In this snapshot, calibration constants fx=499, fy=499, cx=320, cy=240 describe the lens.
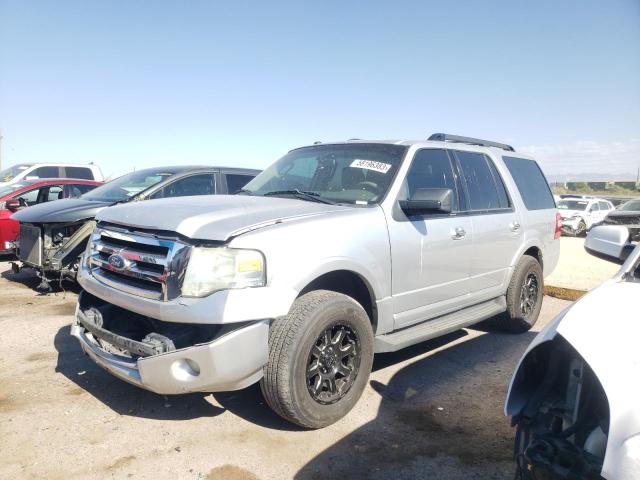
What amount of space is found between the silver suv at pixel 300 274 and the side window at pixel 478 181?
0.02 meters

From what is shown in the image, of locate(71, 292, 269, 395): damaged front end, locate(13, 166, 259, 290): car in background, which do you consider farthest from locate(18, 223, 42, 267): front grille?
locate(71, 292, 269, 395): damaged front end

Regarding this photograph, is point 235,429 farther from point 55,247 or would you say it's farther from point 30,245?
point 30,245

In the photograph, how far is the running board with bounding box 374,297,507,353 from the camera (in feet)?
12.2

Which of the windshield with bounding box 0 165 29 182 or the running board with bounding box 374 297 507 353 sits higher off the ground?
the windshield with bounding box 0 165 29 182

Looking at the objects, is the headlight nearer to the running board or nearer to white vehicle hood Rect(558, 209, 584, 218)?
the running board

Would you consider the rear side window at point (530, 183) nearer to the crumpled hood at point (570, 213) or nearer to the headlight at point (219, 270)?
the headlight at point (219, 270)

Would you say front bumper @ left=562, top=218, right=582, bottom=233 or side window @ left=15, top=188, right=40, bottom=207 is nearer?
side window @ left=15, top=188, right=40, bottom=207

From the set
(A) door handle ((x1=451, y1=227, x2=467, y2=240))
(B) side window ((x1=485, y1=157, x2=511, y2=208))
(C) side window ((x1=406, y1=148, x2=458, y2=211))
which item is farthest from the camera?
(B) side window ((x1=485, y1=157, x2=511, y2=208))

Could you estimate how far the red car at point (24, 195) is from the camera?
838cm

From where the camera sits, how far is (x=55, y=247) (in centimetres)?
630

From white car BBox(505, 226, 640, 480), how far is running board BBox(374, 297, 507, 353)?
1.46 metres

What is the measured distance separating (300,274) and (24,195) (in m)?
8.63

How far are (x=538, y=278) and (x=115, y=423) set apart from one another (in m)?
4.66

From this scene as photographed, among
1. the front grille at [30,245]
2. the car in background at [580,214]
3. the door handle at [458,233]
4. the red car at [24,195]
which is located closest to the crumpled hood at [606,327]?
the door handle at [458,233]
